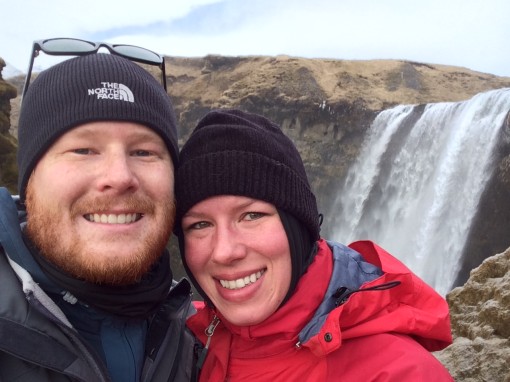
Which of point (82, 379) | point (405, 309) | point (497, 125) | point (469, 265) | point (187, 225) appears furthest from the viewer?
point (497, 125)

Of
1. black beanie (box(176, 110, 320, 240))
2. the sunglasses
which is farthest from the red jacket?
the sunglasses

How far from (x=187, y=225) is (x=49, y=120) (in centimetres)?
82

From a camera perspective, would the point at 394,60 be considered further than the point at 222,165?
Yes

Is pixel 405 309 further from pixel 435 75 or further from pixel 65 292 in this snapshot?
pixel 435 75

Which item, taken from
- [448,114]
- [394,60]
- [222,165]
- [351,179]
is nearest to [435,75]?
[394,60]

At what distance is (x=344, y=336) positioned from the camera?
6.50 feet

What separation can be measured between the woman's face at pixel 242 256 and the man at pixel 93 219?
22 cm

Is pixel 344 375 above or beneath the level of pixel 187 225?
beneath

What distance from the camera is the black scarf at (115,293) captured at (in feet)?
6.89

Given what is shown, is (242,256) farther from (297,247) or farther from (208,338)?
(208,338)

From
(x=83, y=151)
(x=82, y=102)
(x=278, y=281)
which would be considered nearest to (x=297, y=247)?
(x=278, y=281)

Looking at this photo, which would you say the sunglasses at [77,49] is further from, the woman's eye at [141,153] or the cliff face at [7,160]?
the cliff face at [7,160]

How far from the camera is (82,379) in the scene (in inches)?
73.7

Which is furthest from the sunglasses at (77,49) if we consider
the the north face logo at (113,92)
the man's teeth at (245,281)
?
the man's teeth at (245,281)
